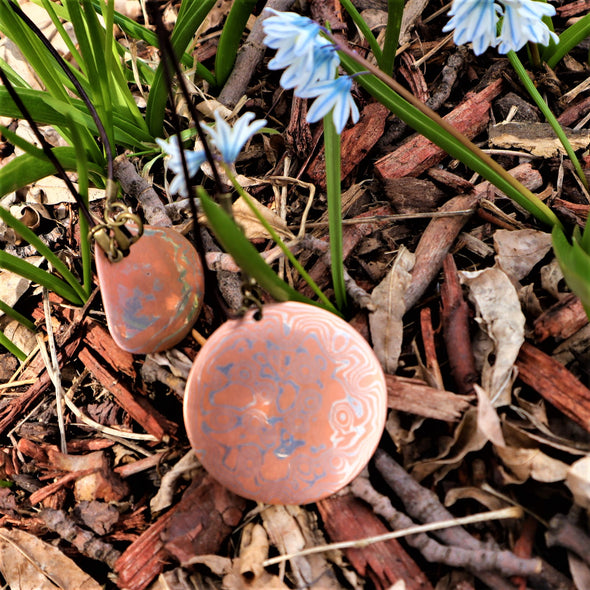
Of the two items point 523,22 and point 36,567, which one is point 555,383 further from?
point 36,567

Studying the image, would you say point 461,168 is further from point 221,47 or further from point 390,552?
point 390,552

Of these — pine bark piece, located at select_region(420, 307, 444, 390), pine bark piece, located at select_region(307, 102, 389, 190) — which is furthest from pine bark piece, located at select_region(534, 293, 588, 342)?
pine bark piece, located at select_region(307, 102, 389, 190)

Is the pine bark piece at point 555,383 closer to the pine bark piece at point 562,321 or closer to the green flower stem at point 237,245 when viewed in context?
→ the pine bark piece at point 562,321

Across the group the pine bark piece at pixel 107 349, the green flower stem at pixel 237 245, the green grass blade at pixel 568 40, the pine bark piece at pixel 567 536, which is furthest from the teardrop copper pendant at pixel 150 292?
the green grass blade at pixel 568 40

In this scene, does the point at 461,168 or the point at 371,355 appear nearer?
the point at 371,355

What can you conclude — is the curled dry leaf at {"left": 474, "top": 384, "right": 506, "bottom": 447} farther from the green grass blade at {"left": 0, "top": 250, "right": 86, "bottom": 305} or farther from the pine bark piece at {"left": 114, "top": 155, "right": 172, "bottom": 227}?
the green grass blade at {"left": 0, "top": 250, "right": 86, "bottom": 305}

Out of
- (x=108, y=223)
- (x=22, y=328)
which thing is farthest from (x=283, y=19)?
(x=22, y=328)

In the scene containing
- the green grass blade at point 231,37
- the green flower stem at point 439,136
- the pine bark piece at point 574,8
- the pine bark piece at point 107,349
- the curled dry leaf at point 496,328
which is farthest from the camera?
the pine bark piece at point 574,8
